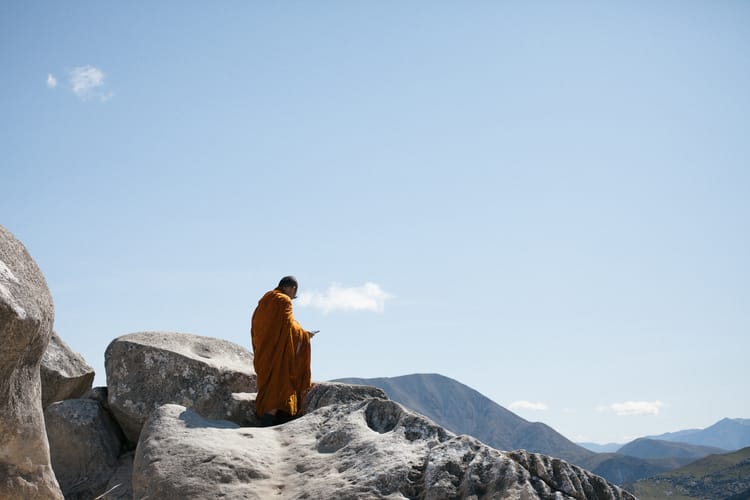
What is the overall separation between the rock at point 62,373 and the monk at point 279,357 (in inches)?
140

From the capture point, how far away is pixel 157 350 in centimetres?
1214

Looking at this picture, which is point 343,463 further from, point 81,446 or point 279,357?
point 81,446

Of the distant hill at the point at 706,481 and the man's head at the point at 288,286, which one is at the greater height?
the man's head at the point at 288,286

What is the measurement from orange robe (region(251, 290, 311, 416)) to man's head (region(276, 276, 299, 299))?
0.51 feet

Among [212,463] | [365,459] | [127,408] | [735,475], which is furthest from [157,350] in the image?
[735,475]

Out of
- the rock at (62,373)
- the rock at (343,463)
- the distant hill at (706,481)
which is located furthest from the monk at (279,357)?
the distant hill at (706,481)

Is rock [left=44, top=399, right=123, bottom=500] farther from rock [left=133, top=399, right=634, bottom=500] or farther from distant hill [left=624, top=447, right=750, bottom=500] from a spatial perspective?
distant hill [left=624, top=447, right=750, bottom=500]

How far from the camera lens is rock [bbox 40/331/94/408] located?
41.2 ft

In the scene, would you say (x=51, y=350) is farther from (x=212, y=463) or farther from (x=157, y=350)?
(x=212, y=463)

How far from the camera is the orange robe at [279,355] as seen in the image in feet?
37.2

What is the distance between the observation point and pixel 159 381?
1199cm

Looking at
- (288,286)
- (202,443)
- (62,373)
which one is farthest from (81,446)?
(202,443)

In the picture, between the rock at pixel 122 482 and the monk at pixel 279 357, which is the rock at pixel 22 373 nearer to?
the rock at pixel 122 482

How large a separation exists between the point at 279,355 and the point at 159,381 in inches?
85.0
